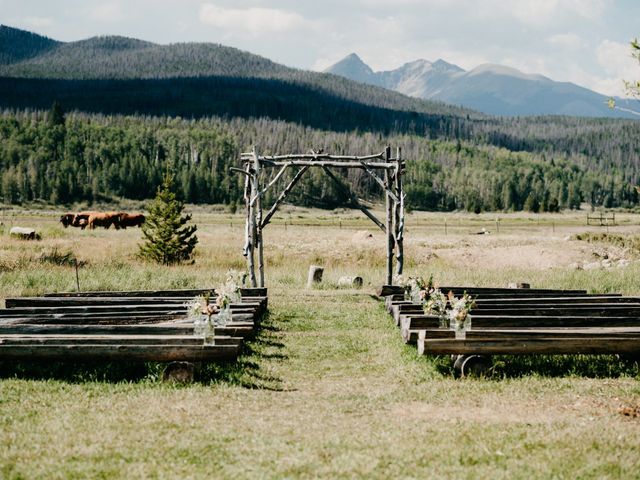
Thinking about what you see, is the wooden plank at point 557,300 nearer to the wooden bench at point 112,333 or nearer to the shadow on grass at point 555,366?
the shadow on grass at point 555,366

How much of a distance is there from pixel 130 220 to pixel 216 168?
3170 inches

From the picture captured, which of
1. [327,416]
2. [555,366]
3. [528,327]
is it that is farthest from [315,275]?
[327,416]

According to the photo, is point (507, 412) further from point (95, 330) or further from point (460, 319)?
point (95, 330)

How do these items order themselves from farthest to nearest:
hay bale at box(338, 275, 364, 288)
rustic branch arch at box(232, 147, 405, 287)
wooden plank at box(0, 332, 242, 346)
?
hay bale at box(338, 275, 364, 288) → rustic branch arch at box(232, 147, 405, 287) → wooden plank at box(0, 332, 242, 346)

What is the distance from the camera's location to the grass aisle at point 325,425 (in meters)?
5.86

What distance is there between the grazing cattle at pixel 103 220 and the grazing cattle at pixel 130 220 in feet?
1.44

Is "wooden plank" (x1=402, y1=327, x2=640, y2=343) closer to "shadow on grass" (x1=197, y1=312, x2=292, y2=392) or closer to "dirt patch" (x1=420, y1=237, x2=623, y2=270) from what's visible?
Result: "shadow on grass" (x1=197, y1=312, x2=292, y2=392)

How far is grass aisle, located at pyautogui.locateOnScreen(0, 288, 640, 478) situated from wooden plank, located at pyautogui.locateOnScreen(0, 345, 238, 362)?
387 mm

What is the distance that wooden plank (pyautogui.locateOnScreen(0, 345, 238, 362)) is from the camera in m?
9.09

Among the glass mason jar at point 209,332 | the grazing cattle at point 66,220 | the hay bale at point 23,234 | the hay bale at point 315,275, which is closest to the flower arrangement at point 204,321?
the glass mason jar at point 209,332

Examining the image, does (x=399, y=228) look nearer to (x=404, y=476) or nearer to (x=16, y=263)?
(x=404, y=476)

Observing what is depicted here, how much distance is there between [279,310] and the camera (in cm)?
1606

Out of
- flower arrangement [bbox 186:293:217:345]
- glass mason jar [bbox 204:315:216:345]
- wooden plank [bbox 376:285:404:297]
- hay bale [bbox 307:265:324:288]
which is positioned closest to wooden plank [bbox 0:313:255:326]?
flower arrangement [bbox 186:293:217:345]

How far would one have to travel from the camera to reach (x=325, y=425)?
23.4ft
